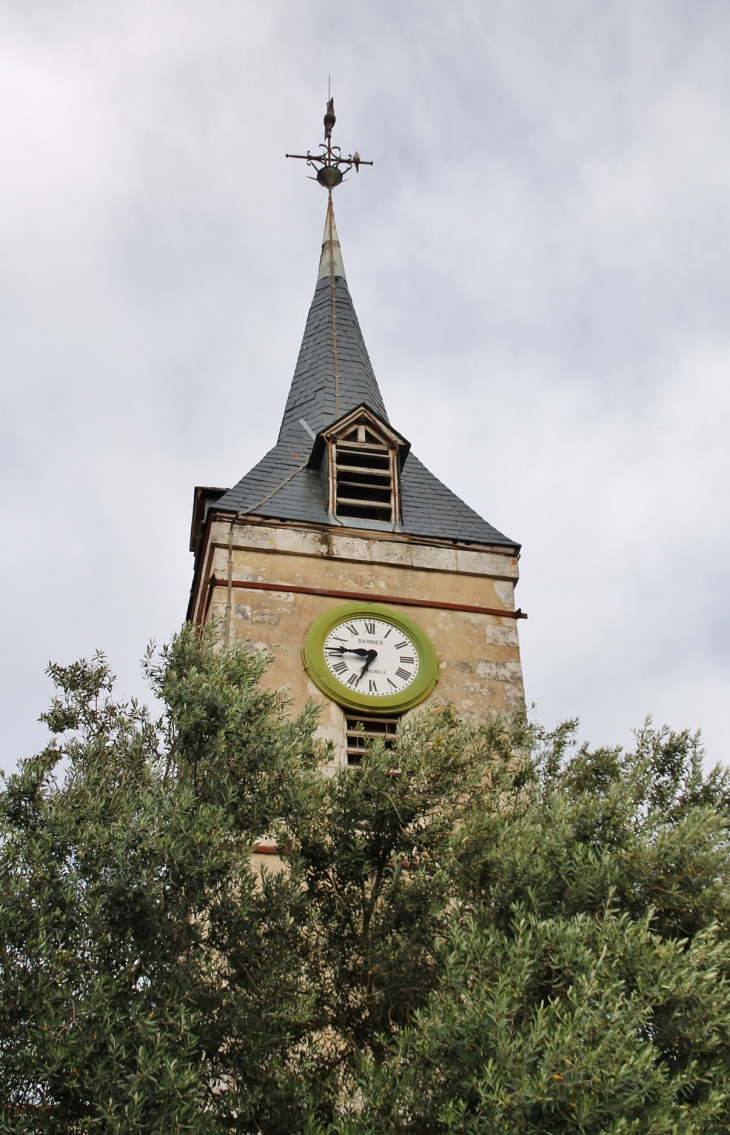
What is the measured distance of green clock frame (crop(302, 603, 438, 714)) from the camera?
15180 millimetres

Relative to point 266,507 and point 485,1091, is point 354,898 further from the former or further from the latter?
point 266,507

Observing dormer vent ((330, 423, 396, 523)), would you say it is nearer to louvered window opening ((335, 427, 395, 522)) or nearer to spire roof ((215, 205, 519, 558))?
louvered window opening ((335, 427, 395, 522))

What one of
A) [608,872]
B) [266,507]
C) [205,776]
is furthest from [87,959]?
[266,507]

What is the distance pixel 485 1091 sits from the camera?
702cm

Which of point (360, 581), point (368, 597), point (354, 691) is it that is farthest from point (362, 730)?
point (360, 581)

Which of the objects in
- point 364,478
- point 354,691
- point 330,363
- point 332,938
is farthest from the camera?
point 330,363

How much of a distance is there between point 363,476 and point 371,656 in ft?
11.3

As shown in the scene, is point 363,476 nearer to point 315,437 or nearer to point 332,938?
point 315,437

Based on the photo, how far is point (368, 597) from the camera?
16.3 meters

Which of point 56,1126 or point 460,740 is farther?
point 460,740

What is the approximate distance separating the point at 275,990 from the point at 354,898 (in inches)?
53.5

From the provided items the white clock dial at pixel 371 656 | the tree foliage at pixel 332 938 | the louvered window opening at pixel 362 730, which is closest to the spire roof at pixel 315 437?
the white clock dial at pixel 371 656

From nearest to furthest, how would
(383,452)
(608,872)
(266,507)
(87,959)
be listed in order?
A: (87,959) < (608,872) < (266,507) < (383,452)

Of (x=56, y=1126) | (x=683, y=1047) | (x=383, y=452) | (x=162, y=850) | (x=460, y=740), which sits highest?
(x=383, y=452)
